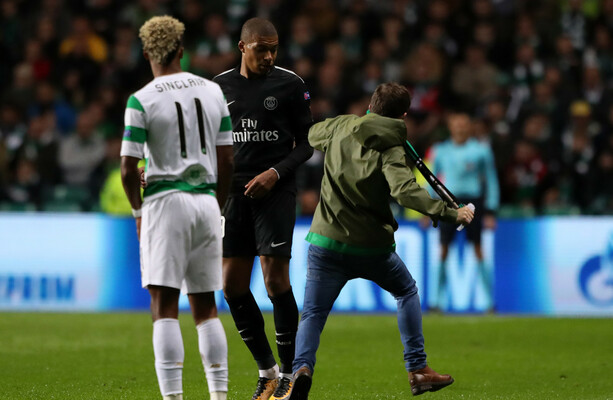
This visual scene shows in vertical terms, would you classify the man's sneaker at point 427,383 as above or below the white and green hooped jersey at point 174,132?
below

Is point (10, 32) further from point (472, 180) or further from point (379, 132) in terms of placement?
point (379, 132)

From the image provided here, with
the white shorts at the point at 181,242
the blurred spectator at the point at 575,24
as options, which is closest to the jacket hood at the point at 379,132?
the white shorts at the point at 181,242

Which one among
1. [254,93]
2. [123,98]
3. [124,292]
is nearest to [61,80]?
[123,98]

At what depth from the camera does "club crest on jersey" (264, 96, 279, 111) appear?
272 inches

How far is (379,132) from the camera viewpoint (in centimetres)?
623

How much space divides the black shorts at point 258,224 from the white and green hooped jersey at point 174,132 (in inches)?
47.7

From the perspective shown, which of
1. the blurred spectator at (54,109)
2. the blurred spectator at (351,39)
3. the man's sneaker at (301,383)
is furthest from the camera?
the blurred spectator at (351,39)

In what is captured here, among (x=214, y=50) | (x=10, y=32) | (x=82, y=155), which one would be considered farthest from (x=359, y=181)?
(x=10, y=32)

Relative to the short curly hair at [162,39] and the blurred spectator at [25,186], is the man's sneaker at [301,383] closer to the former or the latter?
the short curly hair at [162,39]

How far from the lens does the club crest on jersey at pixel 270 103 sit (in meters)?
6.90

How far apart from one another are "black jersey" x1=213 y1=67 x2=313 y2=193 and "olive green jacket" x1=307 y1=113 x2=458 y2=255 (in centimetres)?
43

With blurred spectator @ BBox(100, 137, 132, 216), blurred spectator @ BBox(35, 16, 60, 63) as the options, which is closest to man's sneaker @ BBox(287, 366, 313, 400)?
blurred spectator @ BBox(100, 137, 132, 216)

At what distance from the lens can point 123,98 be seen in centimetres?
1719

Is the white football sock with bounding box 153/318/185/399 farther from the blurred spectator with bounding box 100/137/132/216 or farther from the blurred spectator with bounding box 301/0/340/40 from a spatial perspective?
the blurred spectator with bounding box 301/0/340/40
